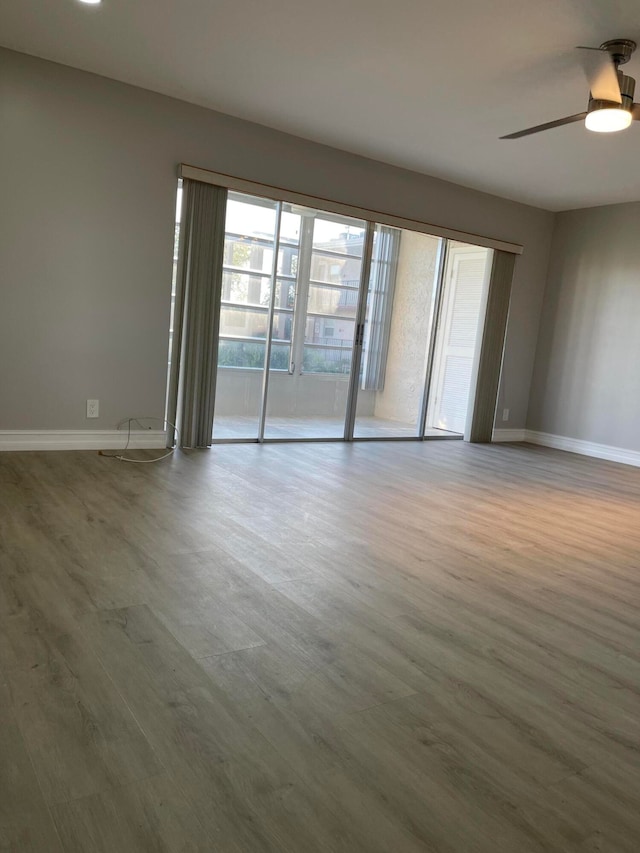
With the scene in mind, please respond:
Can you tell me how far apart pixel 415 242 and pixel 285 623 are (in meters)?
4.93

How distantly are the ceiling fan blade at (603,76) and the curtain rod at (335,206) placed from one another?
7.86 ft

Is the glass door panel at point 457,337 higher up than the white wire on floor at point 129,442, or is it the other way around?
the glass door panel at point 457,337

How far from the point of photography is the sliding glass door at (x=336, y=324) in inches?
208

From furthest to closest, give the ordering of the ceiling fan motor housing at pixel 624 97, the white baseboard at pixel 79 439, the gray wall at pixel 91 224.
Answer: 1. the white baseboard at pixel 79 439
2. the gray wall at pixel 91 224
3. the ceiling fan motor housing at pixel 624 97

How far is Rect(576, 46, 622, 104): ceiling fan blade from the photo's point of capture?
122 inches

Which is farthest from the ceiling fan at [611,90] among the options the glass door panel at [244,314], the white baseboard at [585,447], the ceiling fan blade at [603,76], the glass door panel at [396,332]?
the white baseboard at [585,447]

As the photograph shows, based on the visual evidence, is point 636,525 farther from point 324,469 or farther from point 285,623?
point 285,623

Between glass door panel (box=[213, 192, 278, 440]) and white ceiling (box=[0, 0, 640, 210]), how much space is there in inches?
29.8

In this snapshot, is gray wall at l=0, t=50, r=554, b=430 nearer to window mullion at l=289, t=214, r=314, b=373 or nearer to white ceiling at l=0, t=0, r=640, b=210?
white ceiling at l=0, t=0, r=640, b=210

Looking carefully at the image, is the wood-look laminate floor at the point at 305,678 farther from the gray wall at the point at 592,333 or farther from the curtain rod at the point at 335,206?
the gray wall at the point at 592,333

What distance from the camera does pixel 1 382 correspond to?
4273mm

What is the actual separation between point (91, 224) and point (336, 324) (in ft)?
7.63

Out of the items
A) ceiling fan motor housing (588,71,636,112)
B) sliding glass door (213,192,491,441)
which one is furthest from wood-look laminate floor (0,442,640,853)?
ceiling fan motor housing (588,71,636,112)

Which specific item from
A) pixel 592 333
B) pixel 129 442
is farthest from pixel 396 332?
pixel 129 442
